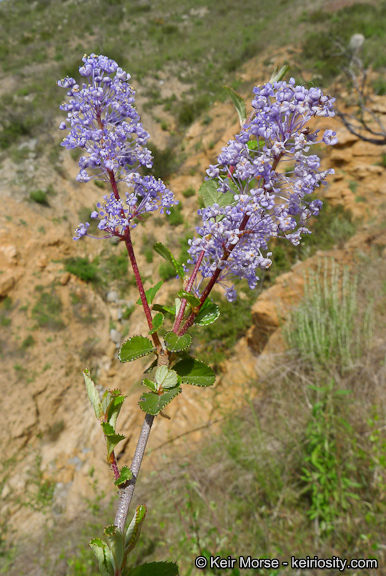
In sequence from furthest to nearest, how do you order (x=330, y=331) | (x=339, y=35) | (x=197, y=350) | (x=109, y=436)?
(x=339, y=35), (x=197, y=350), (x=330, y=331), (x=109, y=436)

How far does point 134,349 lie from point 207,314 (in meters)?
0.24

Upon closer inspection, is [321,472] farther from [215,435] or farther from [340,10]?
[340,10]

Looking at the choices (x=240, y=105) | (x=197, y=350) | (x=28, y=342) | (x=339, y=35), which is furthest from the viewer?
(x=339, y=35)

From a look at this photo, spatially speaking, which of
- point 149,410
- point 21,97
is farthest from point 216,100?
point 149,410

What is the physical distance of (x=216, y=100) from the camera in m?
15.2

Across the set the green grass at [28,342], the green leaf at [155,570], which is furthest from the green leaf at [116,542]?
the green grass at [28,342]

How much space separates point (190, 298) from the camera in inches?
33.4

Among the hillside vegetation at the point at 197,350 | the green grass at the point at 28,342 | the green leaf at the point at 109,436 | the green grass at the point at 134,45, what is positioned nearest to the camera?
the green leaf at the point at 109,436

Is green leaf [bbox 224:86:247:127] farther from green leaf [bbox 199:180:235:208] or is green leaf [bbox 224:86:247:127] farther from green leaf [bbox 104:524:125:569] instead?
green leaf [bbox 104:524:125:569]

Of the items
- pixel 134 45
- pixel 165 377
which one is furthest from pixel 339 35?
pixel 165 377

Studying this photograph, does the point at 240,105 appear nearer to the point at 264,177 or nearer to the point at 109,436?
the point at 264,177

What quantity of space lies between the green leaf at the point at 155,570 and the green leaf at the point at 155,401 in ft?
1.26

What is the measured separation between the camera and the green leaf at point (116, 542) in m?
0.69

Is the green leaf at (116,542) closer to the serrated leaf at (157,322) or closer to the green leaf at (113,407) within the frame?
the green leaf at (113,407)
